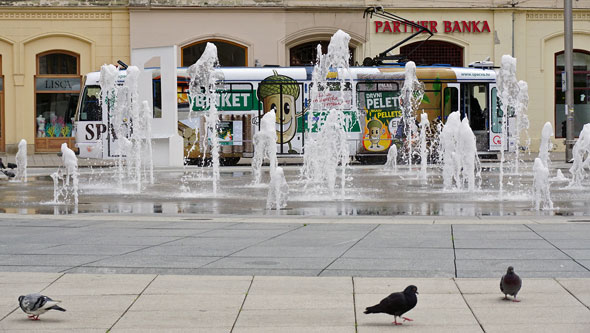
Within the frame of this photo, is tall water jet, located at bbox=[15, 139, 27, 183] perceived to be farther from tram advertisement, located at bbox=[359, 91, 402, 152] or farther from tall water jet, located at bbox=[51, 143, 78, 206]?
tram advertisement, located at bbox=[359, 91, 402, 152]

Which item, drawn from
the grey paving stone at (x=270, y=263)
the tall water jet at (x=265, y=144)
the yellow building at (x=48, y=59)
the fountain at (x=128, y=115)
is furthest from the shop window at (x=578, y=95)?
the grey paving stone at (x=270, y=263)

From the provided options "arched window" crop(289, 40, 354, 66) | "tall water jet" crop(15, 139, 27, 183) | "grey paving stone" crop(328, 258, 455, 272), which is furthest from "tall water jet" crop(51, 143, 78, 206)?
"arched window" crop(289, 40, 354, 66)

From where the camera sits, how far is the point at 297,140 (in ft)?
95.6

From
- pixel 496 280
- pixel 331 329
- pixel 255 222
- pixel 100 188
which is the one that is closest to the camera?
pixel 331 329

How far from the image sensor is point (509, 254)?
9.38m

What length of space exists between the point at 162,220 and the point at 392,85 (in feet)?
57.8

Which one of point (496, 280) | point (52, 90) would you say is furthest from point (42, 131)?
point (496, 280)

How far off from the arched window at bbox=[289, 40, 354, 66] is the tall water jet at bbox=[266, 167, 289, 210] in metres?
21.0

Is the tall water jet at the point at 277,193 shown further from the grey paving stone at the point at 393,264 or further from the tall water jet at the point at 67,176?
the grey paving stone at the point at 393,264

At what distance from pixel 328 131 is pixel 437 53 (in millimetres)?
12441

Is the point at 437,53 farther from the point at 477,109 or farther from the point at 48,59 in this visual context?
the point at 48,59

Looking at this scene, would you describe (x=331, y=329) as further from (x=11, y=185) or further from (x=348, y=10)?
(x=348, y=10)

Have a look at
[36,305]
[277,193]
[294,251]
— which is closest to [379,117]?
[277,193]

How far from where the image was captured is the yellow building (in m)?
34.8
